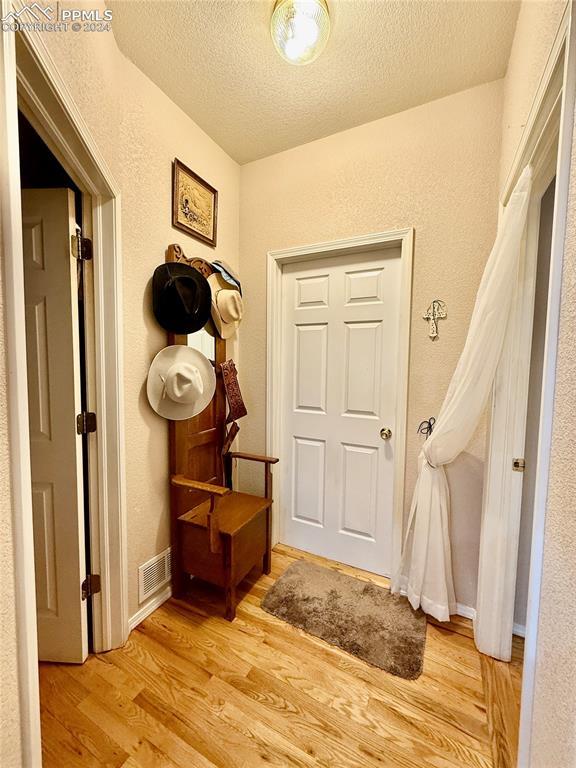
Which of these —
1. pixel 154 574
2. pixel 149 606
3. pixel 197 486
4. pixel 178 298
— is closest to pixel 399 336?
pixel 178 298

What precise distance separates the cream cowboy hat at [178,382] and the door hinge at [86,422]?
Answer: 0.27m

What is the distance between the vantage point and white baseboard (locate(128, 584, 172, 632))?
1467 millimetres

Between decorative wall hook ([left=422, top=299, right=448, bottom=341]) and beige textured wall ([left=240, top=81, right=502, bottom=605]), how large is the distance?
0.10ft

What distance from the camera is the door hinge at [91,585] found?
4.28 feet

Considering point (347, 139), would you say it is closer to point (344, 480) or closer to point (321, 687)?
point (344, 480)

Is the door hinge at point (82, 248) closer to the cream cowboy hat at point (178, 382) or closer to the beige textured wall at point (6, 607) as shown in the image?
the cream cowboy hat at point (178, 382)

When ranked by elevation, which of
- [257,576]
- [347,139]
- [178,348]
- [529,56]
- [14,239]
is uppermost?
[347,139]

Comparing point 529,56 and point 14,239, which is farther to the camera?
point 529,56

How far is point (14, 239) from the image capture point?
0.62 meters

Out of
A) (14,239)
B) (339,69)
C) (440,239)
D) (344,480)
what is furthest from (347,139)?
(344,480)

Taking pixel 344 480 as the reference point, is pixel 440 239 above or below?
above

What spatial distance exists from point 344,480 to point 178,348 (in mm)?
1333

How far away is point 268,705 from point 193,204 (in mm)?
2432

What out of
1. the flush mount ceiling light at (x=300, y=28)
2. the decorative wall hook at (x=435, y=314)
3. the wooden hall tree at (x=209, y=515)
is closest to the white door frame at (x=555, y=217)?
the decorative wall hook at (x=435, y=314)
